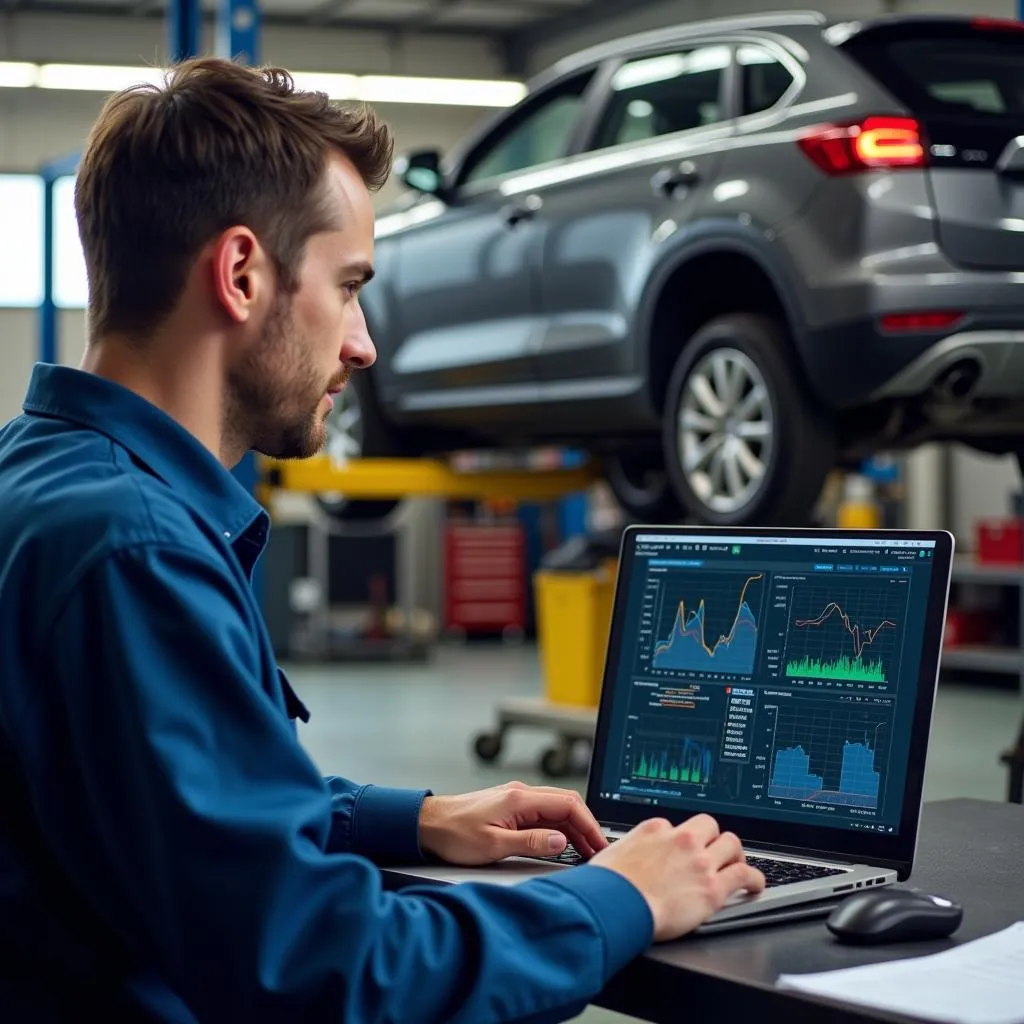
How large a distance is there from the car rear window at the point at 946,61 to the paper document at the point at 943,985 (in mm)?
3769

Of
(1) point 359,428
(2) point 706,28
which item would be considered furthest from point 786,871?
(1) point 359,428

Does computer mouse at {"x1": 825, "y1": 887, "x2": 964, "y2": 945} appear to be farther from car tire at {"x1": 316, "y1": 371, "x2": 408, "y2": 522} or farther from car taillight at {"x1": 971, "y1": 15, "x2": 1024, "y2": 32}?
car tire at {"x1": 316, "y1": 371, "x2": 408, "y2": 522}

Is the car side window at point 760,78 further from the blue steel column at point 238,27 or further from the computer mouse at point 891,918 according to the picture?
the computer mouse at point 891,918

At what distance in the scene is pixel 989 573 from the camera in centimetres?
915

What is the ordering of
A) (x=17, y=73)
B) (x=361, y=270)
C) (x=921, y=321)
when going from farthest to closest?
(x=17, y=73) < (x=921, y=321) < (x=361, y=270)

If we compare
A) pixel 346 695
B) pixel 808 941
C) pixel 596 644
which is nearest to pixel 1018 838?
pixel 808 941

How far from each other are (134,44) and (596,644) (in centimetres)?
942

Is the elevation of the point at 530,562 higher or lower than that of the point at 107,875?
lower

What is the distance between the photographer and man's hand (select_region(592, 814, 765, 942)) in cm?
127

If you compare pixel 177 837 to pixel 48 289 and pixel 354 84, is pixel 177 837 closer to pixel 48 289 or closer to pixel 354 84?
pixel 48 289

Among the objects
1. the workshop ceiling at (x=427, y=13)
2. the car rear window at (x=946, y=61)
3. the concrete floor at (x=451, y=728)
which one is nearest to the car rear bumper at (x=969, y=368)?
the car rear window at (x=946, y=61)

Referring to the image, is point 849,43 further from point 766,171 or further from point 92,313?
point 92,313

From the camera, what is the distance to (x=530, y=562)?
535 inches

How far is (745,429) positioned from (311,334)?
368 cm
